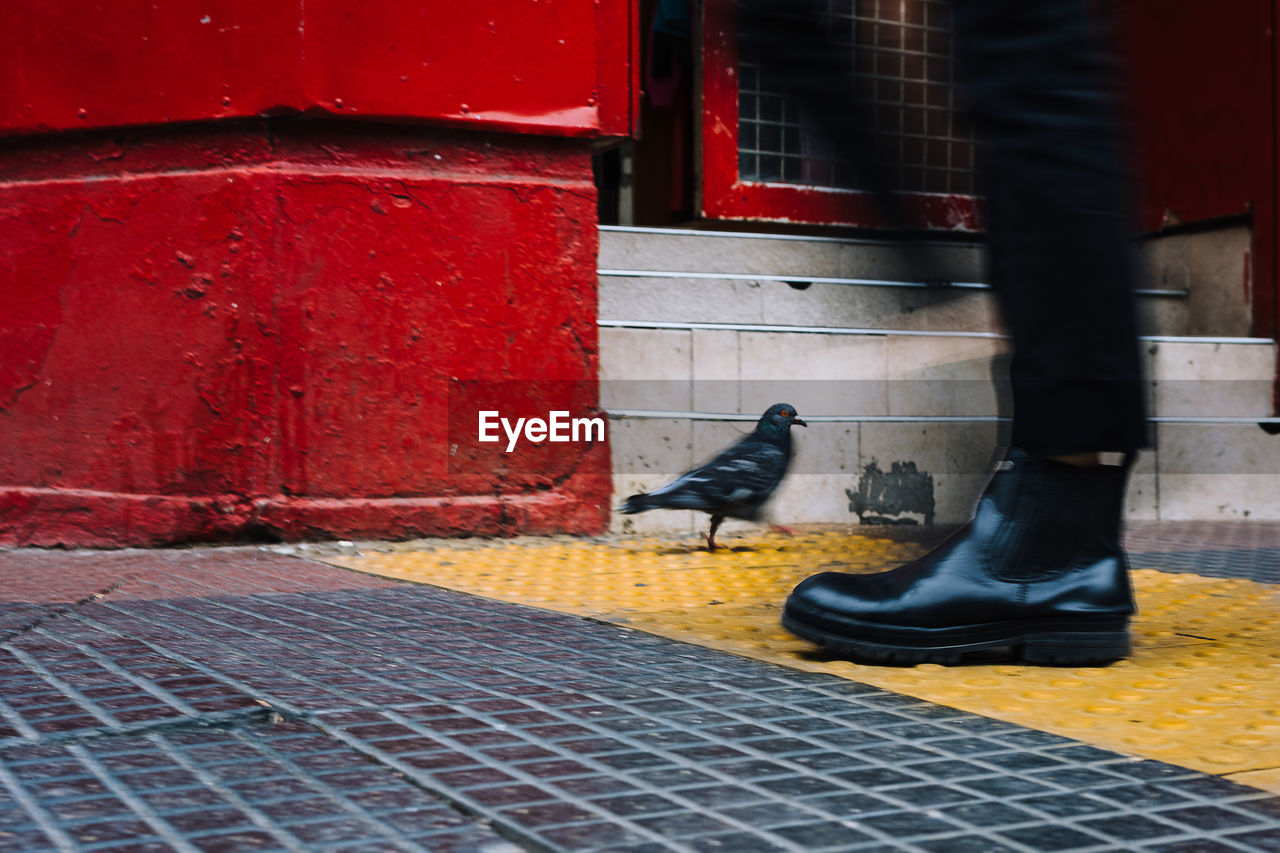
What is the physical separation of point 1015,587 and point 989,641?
0.35 feet

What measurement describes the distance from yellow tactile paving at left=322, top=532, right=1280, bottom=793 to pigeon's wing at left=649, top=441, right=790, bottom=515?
0.61 ft

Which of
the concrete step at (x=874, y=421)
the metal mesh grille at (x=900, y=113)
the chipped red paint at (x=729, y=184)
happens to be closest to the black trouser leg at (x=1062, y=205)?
the concrete step at (x=874, y=421)

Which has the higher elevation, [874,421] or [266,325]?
[266,325]

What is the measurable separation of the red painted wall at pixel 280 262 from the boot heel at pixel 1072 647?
103 inches

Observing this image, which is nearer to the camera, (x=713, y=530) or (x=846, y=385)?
(x=713, y=530)

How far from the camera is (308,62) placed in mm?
4309

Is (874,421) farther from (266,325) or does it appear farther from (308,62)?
(308,62)

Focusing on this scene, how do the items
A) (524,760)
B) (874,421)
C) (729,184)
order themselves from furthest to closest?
(729,184) → (874,421) → (524,760)

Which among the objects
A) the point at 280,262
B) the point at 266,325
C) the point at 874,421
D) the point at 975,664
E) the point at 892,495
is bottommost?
the point at 975,664

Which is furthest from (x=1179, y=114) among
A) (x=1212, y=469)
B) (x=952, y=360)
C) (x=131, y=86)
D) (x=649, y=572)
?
(x=131, y=86)

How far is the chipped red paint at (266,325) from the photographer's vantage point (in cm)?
431

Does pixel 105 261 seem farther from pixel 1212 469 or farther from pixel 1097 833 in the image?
pixel 1212 469

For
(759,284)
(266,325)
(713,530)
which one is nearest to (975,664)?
(713,530)

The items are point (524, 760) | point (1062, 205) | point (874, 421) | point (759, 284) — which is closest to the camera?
point (524, 760)
